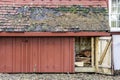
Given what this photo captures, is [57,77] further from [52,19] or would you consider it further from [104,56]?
[52,19]

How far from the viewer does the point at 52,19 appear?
21.8 m

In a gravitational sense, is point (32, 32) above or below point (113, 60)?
above

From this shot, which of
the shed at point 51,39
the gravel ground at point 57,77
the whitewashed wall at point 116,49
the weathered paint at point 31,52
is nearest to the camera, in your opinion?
the gravel ground at point 57,77

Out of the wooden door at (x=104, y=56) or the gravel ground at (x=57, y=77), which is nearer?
the gravel ground at (x=57, y=77)

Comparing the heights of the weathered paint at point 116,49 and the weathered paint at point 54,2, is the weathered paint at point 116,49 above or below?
below

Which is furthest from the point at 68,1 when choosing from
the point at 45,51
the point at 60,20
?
the point at 45,51

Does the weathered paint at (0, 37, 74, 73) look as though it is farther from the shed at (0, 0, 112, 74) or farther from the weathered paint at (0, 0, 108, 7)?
the weathered paint at (0, 0, 108, 7)

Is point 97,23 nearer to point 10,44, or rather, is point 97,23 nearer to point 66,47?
point 66,47

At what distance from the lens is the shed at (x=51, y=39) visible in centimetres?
2127

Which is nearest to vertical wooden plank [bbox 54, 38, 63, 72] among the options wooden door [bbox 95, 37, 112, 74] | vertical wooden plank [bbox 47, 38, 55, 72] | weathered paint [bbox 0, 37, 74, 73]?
weathered paint [bbox 0, 37, 74, 73]

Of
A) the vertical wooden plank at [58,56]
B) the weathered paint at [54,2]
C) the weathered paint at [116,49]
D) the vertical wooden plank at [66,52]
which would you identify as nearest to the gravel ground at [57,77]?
the vertical wooden plank at [66,52]

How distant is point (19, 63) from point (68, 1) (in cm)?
389

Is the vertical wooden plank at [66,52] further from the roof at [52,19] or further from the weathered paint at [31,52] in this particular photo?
the roof at [52,19]

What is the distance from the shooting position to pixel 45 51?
21.7m
